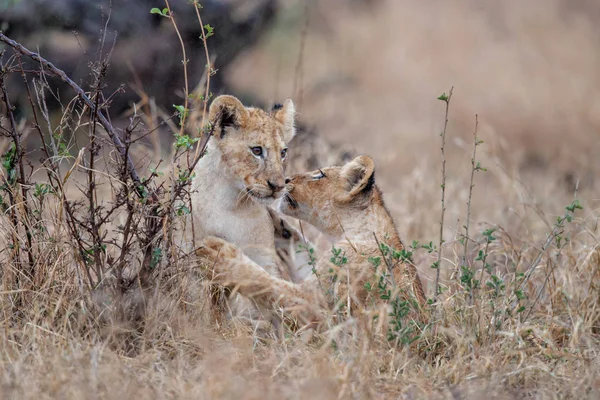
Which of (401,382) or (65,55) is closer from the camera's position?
(401,382)

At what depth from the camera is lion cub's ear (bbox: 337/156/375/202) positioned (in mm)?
5727

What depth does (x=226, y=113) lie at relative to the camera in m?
5.53

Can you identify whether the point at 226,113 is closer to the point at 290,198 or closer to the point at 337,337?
the point at 290,198

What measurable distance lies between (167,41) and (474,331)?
542cm

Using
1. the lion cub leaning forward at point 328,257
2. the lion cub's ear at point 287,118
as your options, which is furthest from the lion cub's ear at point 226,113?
the lion cub leaning forward at point 328,257

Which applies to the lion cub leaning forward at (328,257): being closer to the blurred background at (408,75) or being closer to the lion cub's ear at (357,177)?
the lion cub's ear at (357,177)

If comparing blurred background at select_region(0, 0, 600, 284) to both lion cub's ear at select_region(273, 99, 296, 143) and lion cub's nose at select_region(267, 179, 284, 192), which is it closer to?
lion cub's nose at select_region(267, 179, 284, 192)

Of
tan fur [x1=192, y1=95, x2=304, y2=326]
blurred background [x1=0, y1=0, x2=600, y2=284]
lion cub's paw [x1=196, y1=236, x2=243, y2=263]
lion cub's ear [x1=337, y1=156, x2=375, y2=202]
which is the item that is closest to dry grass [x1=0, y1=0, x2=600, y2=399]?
lion cub's paw [x1=196, y1=236, x2=243, y2=263]

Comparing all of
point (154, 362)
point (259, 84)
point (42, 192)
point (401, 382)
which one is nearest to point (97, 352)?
point (154, 362)

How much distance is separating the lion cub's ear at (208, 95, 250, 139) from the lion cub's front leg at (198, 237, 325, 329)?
0.73m

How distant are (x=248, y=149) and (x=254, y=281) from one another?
0.85 metres

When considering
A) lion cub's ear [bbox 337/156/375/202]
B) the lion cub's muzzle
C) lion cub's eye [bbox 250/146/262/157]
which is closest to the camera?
lion cub's eye [bbox 250/146/262/157]

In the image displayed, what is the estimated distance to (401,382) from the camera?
15.2 feet

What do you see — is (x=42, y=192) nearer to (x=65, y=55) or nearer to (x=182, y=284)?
(x=182, y=284)
